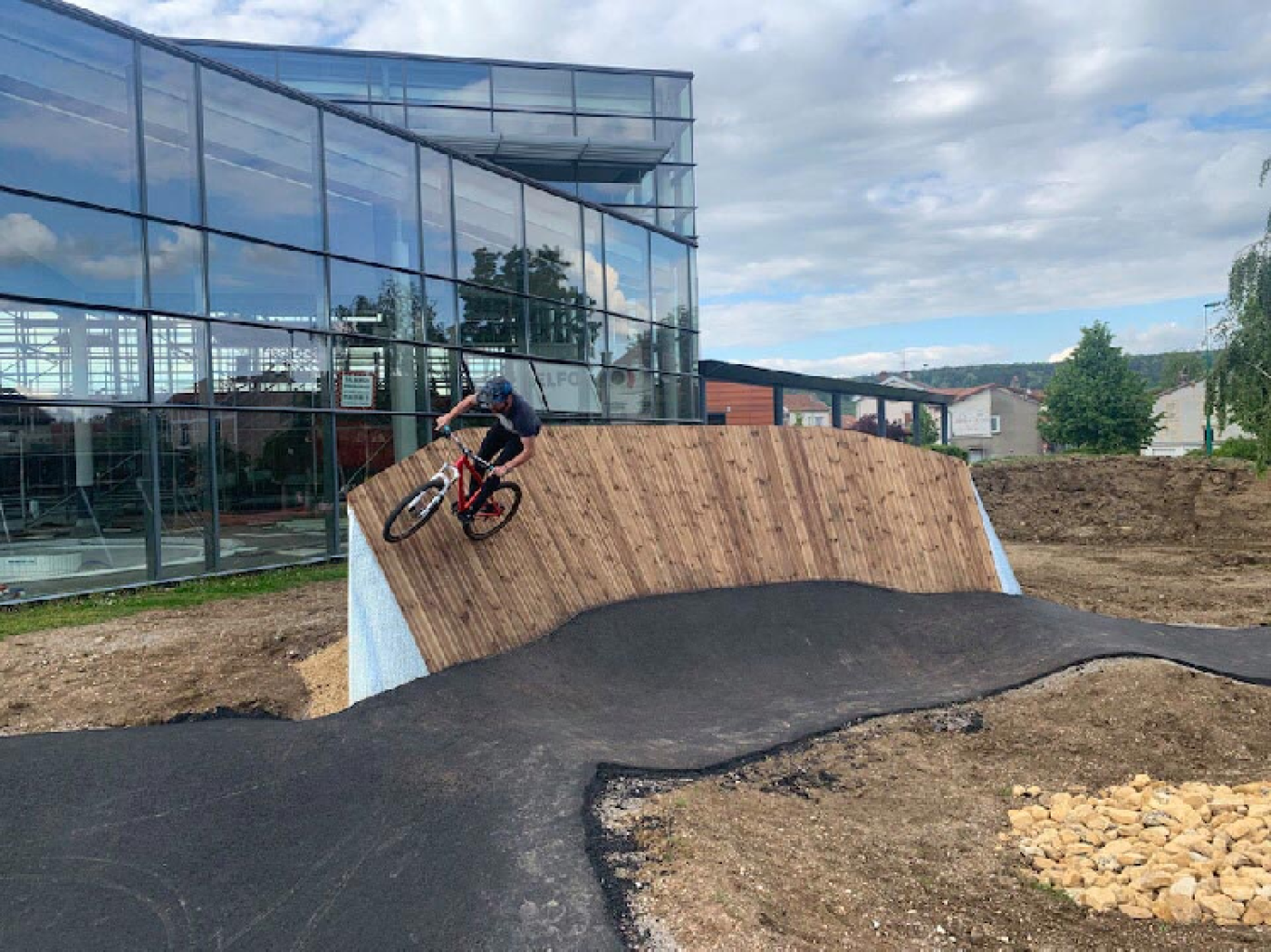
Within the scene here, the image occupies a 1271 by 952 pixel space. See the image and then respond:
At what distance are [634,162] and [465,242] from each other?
34.8 ft

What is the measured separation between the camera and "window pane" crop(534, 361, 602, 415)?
2039 centimetres

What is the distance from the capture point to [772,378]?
33938 mm

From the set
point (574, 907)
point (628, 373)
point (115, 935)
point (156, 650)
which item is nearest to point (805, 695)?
point (574, 907)

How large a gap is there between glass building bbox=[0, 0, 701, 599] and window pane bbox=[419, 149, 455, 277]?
0.05 metres

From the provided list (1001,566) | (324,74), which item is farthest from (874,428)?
(1001,566)

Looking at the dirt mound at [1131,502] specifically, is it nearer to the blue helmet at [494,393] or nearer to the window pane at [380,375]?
the window pane at [380,375]

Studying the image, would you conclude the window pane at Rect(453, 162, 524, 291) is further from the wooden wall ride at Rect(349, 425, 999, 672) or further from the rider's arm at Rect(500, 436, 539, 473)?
the rider's arm at Rect(500, 436, 539, 473)

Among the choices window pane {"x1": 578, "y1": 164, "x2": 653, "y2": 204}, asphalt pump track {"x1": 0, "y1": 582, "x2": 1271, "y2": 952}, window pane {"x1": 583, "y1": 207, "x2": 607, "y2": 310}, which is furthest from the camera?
window pane {"x1": 578, "y1": 164, "x2": 653, "y2": 204}

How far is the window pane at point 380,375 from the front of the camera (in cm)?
1664

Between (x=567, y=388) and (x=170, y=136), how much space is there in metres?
9.70

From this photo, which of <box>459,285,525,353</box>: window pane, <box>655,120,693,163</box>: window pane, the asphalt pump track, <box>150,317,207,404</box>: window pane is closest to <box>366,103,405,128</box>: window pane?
<box>655,120,693,163</box>: window pane

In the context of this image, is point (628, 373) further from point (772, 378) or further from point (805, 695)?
point (805, 695)

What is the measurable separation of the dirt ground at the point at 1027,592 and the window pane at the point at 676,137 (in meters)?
15.6

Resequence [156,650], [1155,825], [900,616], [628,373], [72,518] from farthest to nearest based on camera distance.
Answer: [628,373] → [72,518] → [900,616] → [156,650] → [1155,825]
